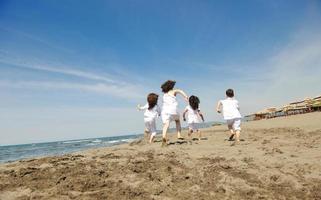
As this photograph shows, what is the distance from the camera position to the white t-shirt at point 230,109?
10.2 meters

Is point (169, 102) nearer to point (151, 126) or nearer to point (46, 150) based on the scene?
point (151, 126)

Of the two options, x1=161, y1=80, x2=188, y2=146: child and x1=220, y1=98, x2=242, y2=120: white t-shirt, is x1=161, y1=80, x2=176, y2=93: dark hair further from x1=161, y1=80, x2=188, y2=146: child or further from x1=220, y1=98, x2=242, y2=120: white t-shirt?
x1=220, y1=98, x2=242, y2=120: white t-shirt

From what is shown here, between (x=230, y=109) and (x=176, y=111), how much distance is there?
68.0 inches

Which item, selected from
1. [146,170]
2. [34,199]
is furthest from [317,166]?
[34,199]

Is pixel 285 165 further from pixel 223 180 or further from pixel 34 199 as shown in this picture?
pixel 34 199

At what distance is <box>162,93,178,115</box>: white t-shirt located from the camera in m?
9.69

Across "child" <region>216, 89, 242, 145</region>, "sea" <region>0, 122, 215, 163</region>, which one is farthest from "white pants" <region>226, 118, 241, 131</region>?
"sea" <region>0, 122, 215, 163</region>

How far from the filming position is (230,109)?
10258mm

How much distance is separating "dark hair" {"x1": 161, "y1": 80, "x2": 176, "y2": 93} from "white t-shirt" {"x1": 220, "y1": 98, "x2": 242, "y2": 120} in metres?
1.70

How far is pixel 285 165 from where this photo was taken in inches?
239

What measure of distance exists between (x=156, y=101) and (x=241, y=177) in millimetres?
5821

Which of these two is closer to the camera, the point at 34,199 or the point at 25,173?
the point at 34,199

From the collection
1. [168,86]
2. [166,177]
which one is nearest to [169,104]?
[168,86]

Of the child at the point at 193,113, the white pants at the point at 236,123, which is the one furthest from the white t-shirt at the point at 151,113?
the white pants at the point at 236,123
